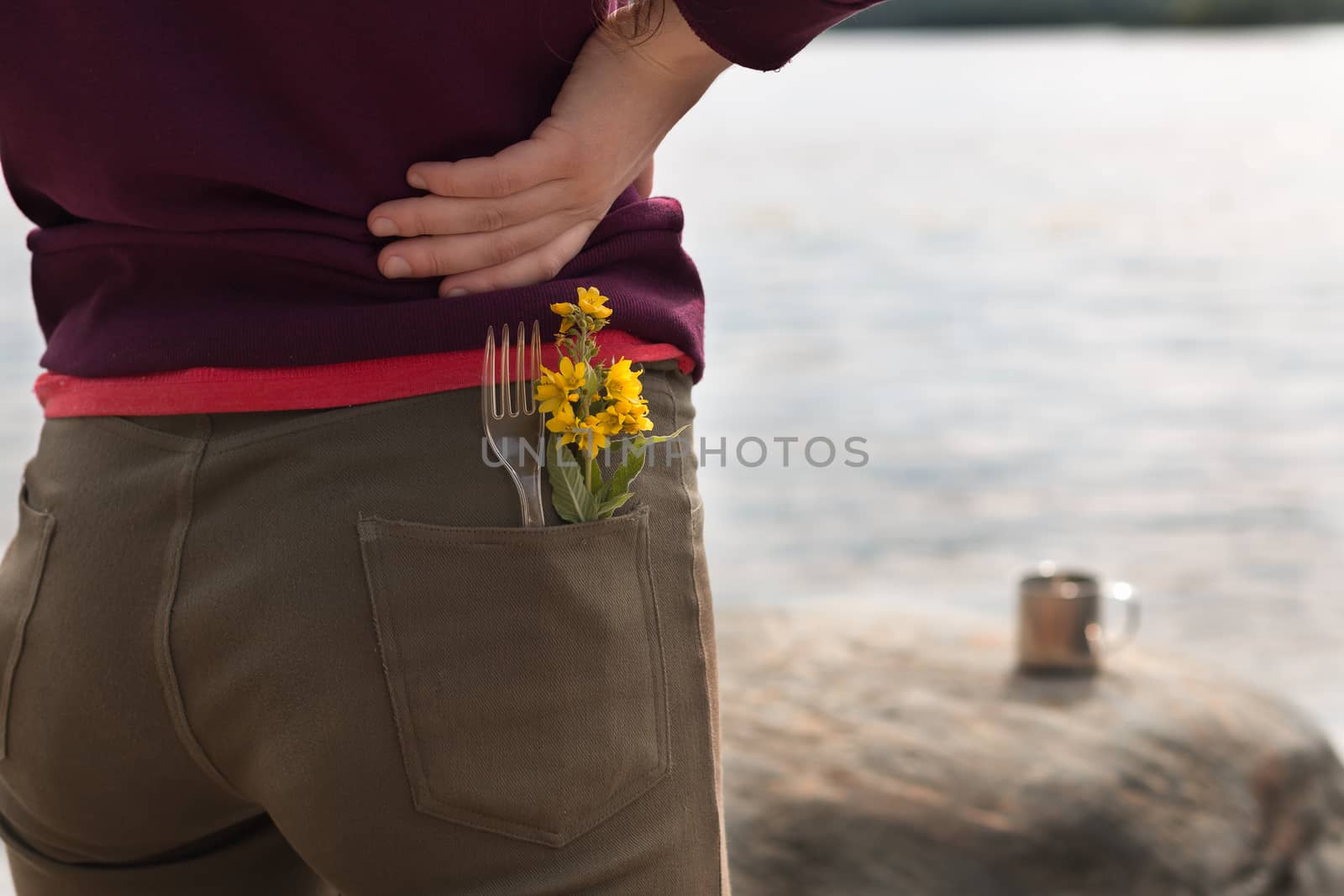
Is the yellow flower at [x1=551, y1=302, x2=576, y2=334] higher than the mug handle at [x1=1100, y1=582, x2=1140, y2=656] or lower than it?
higher

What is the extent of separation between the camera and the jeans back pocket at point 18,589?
2.66 feet

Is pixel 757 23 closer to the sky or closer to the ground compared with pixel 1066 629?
closer to the sky

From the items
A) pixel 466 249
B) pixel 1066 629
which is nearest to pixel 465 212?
pixel 466 249

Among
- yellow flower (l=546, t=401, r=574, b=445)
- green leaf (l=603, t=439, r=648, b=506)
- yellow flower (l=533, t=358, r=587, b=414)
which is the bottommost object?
green leaf (l=603, t=439, r=648, b=506)

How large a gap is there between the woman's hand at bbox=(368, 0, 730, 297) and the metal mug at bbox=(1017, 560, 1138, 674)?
1.91 metres

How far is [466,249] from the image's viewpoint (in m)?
0.78

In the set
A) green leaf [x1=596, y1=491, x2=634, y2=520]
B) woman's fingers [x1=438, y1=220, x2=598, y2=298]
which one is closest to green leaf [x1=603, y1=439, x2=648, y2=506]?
green leaf [x1=596, y1=491, x2=634, y2=520]

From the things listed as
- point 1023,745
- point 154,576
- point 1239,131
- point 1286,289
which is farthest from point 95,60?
point 1239,131

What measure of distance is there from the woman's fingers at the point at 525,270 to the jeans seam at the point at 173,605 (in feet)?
0.49

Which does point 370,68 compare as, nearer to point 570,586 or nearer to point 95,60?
point 95,60

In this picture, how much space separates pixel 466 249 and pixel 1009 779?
1661mm

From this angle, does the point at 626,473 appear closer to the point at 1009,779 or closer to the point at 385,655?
the point at 385,655

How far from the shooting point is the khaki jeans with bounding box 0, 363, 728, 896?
0.73 meters

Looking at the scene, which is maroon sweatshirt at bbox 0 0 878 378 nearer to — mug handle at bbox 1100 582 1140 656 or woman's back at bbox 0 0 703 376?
woman's back at bbox 0 0 703 376
